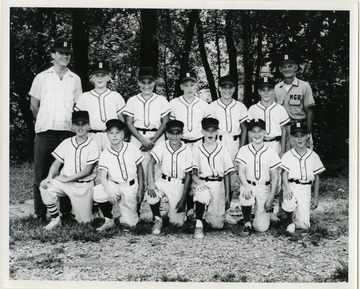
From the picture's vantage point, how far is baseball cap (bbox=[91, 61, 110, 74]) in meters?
5.07

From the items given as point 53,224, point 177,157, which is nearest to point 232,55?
point 177,157

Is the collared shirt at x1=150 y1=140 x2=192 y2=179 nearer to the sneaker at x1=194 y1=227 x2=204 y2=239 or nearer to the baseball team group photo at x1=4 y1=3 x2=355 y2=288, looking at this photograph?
the baseball team group photo at x1=4 y1=3 x2=355 y2=288

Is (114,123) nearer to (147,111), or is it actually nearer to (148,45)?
(147,111)

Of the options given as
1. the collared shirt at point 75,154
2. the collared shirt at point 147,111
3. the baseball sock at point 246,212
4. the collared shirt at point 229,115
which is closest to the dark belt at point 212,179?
the baseball sock at point 246,212

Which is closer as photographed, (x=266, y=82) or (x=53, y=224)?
(x=53, y=224)

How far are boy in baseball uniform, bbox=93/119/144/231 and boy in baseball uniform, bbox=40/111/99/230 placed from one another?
118 millimetres

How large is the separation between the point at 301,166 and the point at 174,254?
1358mm

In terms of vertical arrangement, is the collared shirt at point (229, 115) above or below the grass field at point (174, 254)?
above

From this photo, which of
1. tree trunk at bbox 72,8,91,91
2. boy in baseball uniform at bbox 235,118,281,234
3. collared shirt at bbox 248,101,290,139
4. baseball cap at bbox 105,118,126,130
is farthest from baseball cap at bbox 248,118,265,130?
tree trunk at bbox 72,8,91,91

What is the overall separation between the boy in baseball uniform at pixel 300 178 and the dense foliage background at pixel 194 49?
17cm

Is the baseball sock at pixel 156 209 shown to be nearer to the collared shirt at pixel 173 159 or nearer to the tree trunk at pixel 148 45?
the collared shirt at pixel 173 159

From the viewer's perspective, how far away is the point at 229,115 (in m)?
5.04

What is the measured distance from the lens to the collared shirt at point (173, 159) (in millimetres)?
4914
